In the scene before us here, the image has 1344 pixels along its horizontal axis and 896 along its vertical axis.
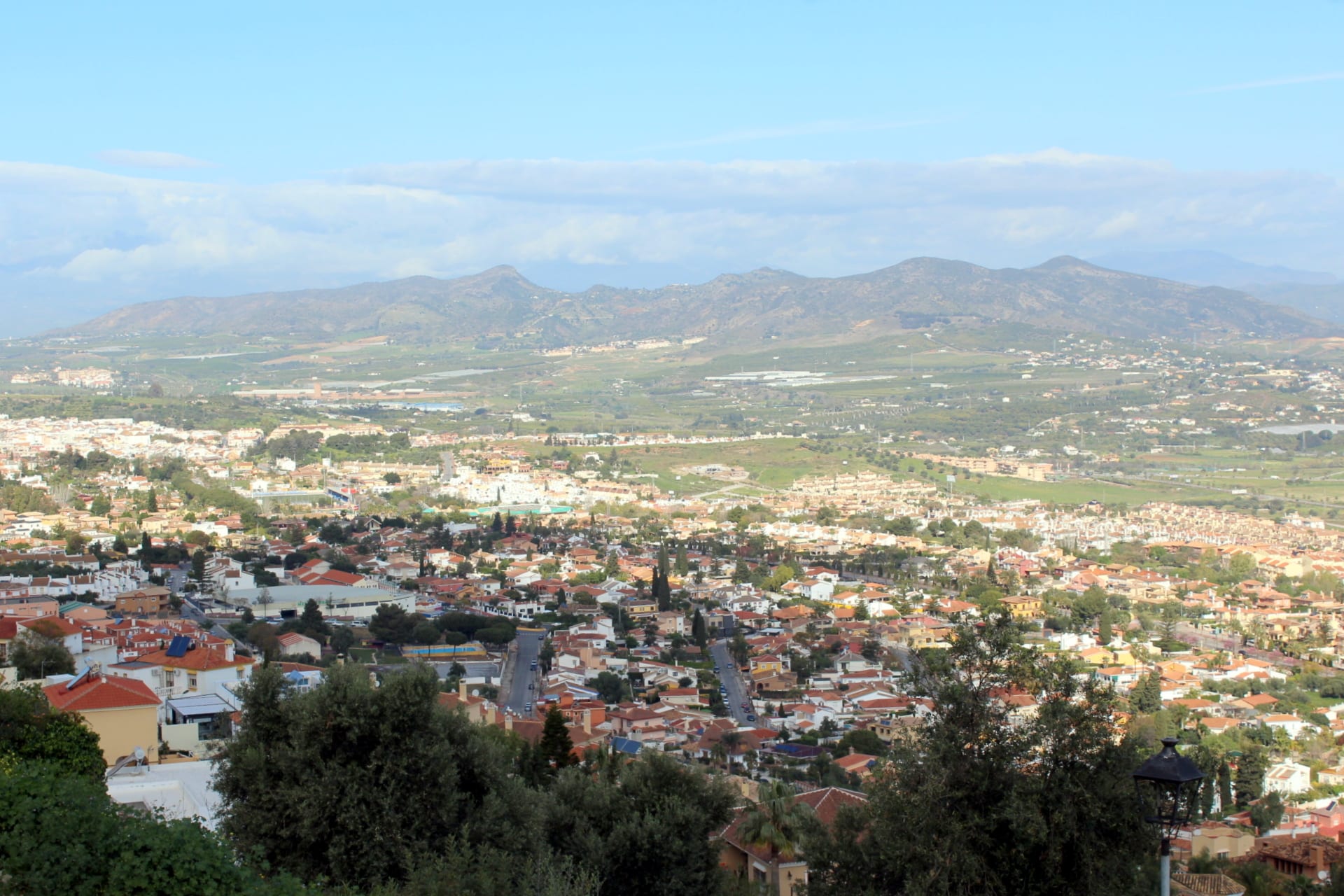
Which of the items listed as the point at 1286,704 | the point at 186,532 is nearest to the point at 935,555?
the point at 1286,704

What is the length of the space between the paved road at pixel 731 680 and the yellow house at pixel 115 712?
10.7m

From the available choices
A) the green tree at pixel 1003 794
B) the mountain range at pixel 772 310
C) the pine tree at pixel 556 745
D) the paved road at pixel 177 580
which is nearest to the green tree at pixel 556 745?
the pine tree at pixel 556 745

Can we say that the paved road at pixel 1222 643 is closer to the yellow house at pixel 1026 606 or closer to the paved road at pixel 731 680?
the yellow house at pixel 1026 606

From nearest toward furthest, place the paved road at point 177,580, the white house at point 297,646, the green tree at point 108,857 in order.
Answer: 1. the green tree at point 108,857
2. the white house at point 297,646
3. the paved road at point 177,580

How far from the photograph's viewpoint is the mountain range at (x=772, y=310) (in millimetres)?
144125

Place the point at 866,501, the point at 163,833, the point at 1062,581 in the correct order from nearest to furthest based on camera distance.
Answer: the point at 163,833 → the point at 1062,581 → the point at 866,501

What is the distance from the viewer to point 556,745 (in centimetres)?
1290

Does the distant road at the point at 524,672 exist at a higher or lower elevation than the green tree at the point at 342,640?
lower

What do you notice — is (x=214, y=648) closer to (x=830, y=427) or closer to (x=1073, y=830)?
(x=1073, y=830)

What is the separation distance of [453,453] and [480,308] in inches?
4188

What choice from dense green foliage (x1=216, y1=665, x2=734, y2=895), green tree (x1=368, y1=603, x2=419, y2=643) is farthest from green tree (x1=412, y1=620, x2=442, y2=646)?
dense green foliage (x1=216, y1=665, x2=734, y2=895)

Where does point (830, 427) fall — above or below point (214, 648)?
below

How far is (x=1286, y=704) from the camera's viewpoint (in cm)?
2416

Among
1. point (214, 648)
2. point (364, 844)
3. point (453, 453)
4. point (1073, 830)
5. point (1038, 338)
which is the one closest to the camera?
point (1073, 830)
